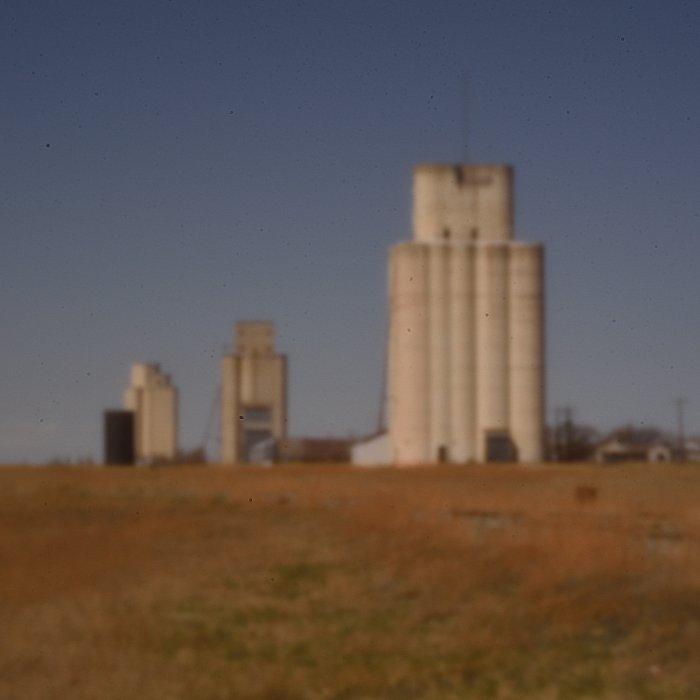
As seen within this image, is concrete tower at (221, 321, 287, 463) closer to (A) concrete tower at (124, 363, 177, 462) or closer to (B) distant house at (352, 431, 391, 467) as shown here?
(A) concrete tower at (124, 363, 177, 462)

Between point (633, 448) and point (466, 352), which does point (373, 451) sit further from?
point (633, 448)

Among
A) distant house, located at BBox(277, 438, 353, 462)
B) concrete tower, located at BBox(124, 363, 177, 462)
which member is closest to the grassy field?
distant house, located at BBox(277, 438, 353, 462)

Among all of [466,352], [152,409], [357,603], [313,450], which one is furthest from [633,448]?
[357,603]

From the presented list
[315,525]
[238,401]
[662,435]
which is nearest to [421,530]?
[315,525]

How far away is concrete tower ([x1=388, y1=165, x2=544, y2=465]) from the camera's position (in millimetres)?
67625

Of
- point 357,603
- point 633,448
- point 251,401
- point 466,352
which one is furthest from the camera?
point 633,448

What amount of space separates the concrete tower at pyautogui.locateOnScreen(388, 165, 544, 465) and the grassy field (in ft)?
124

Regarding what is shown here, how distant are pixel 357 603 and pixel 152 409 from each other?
118m

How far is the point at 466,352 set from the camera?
68.6m

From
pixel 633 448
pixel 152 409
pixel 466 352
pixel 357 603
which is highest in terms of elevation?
pixel 466 352

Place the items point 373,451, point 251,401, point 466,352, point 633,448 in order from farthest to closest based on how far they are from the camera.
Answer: point 633,448
point 251,401
point 373,451
point 466,352

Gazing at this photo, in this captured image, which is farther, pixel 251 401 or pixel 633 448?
pixel 633 448

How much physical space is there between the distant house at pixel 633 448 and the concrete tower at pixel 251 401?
82.8 feet

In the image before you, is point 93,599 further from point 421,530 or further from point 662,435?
point 662,435
